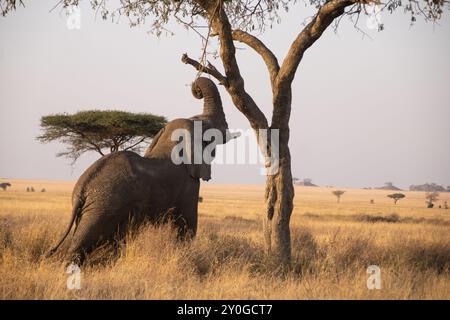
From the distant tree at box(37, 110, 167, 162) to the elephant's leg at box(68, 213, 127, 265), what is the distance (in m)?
17.1

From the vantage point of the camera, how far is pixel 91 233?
8219 millimetres

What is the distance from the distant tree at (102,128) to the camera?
25516 millimetres

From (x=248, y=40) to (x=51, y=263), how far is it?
523cm

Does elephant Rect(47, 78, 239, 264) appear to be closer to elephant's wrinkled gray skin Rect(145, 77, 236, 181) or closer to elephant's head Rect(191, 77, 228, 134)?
elephant's wrinkled gray skin Rect(145, 77, 236, 181)

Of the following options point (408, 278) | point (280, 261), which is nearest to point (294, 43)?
point (280, 261)

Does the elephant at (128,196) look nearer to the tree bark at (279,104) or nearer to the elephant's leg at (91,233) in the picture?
the elephant's leg at (91,233)

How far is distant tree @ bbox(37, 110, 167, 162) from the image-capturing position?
25.5 m

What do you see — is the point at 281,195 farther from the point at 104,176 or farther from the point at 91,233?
the point at 91,233

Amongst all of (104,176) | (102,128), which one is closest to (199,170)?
(104,176)

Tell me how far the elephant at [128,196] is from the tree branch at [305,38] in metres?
1.90

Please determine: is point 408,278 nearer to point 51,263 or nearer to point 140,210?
point 140,210

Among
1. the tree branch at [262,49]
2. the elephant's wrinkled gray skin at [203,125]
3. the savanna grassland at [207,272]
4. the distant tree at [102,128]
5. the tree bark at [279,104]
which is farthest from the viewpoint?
the distant tree at [102,128]

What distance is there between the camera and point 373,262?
9469 mm

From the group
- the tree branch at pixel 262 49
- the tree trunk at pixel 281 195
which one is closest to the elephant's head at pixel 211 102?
the tree branch at pixel 262 49
